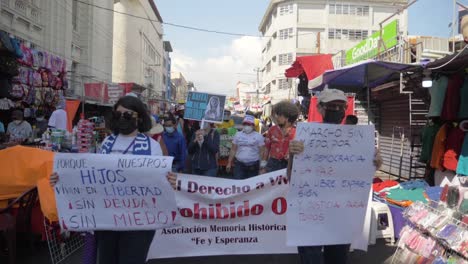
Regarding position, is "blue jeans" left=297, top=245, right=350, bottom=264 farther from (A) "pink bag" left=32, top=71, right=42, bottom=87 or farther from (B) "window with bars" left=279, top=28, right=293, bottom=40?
(B) "window with bars" left=279, top=28, right=293, bottom=40

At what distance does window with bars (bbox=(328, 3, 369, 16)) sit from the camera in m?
51.2

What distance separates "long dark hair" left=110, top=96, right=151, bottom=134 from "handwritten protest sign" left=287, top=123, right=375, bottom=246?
1.25 meters

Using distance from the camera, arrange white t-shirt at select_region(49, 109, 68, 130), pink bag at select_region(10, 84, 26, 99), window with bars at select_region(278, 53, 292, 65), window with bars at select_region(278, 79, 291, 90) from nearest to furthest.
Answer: white t-shirt at select_region(49, 109, 68, 130) < pink bag at select_region(10, 84, 26, 99) < window with bars at select_region(278, 53, 292, 65) < window with bars at select_region(278, 79, 291, 90)

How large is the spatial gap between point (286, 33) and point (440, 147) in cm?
4668

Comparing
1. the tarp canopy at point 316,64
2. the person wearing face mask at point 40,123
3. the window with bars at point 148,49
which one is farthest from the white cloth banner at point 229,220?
the window with bars at point 148,49

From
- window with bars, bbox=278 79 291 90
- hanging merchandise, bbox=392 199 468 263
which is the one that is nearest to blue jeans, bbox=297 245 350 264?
hanging merchandise, bbox=392 199 468 263

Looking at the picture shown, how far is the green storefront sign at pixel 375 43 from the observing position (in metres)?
12.7

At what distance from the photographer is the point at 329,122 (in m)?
3.43

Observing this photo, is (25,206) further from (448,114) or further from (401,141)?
(401,141)

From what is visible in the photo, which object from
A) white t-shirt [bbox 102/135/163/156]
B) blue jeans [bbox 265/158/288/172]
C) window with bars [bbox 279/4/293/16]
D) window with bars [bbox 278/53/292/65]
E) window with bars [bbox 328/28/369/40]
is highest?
window with bars [bbox 279/4/293/16]

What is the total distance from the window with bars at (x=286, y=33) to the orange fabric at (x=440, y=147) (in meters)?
45.7

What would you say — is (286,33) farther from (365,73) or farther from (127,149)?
(127,149)

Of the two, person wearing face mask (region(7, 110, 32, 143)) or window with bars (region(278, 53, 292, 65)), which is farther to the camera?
window with bars (region(278, 53, 292, 65))

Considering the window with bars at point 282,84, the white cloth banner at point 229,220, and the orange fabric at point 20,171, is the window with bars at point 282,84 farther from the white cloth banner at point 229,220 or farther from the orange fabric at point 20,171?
the orange fabric at point 20,171
